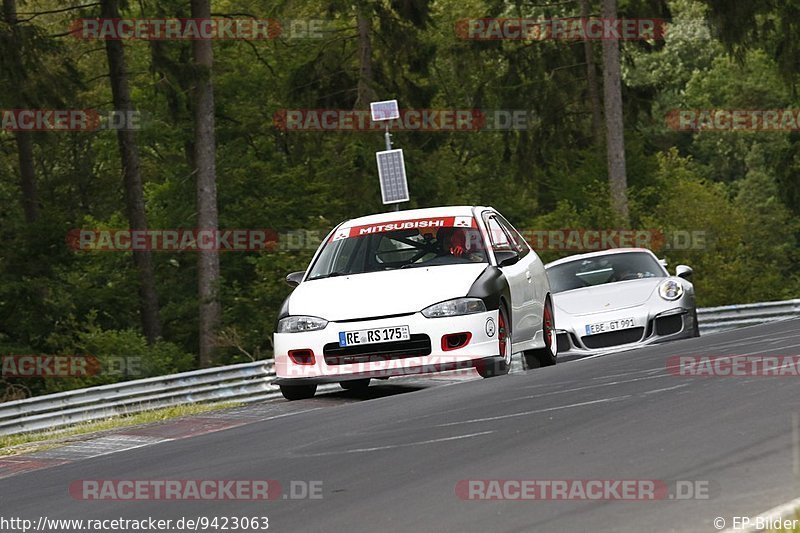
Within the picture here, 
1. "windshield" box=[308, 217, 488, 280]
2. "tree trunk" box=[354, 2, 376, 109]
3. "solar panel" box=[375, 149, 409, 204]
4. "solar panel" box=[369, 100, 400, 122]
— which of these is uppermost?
"tree trunk" box=[354, 2, 376, 109]

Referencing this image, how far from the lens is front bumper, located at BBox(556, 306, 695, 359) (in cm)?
1677

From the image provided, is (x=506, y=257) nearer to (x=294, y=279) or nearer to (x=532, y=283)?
(x=532, y=283)

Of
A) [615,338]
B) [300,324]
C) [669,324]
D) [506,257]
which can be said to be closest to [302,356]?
[300,324]

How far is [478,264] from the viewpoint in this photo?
12.6 m

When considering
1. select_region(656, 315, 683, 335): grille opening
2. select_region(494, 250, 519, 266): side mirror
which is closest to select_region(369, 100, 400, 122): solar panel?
select_region(656, 315, 683, 335): grille opening

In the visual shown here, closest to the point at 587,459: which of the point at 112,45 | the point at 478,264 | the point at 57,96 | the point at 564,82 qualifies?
the point at 478,264

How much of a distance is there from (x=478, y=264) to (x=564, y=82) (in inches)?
1190

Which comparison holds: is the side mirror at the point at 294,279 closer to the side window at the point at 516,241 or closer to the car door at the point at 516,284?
the car door at the point at 516,284

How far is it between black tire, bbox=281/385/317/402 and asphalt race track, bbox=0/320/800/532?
53.1 inches

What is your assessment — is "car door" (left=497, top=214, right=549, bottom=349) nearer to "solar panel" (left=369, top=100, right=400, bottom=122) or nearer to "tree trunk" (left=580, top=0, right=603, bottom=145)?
"solar panel" (left=369, top=100, right=400, bottom=122)

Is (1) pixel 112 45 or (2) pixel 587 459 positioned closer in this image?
(2) pixel 587 459

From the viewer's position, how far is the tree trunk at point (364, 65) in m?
38.5

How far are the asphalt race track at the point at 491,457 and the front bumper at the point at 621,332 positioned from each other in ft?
18.3

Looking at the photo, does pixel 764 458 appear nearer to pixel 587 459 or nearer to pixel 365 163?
pixel 587 459
